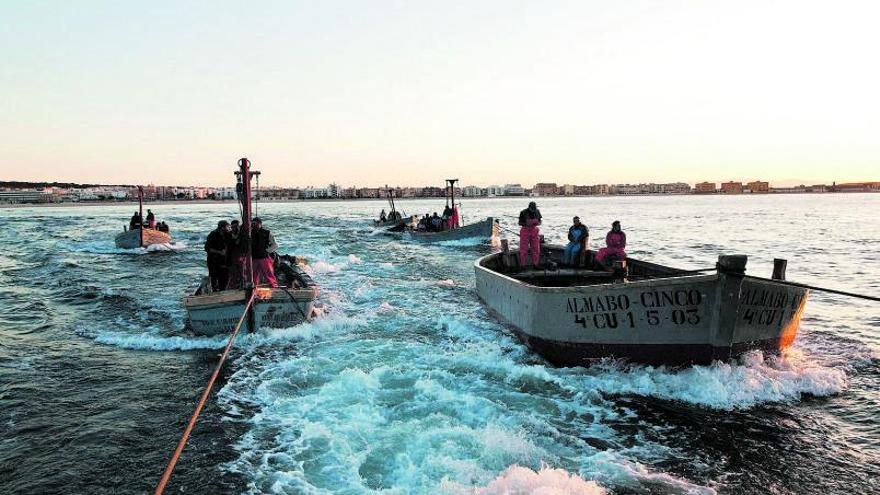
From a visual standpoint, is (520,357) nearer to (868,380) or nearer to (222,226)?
(868,380)

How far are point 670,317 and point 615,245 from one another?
4.09 metres

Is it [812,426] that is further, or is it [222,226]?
[222,226]

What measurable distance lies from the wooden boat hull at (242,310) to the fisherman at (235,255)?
2.62 feet

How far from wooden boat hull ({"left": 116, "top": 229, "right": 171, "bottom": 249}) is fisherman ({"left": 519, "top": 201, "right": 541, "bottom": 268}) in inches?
965

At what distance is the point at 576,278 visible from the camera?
12.3 metres

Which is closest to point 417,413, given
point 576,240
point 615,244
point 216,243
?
point 615,244

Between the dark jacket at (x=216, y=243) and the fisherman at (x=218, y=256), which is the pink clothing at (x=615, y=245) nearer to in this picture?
the fisherman at (x=218, y=256)

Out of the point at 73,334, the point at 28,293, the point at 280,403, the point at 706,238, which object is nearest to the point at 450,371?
the point at 280,403

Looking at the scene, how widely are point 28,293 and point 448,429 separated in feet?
56.8

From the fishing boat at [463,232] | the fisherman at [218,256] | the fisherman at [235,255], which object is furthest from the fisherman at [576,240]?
the fishing boat at [463,232]

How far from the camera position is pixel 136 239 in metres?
30.3

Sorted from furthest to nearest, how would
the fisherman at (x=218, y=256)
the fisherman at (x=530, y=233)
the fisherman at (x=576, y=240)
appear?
the fisherman at (x=530, y=233) < the fisherman at (x=576, y=240) < the fisherman at (x=218, y=256)

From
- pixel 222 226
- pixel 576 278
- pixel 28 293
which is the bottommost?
pixel 28 293

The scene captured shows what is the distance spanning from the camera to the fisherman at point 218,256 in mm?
11945
